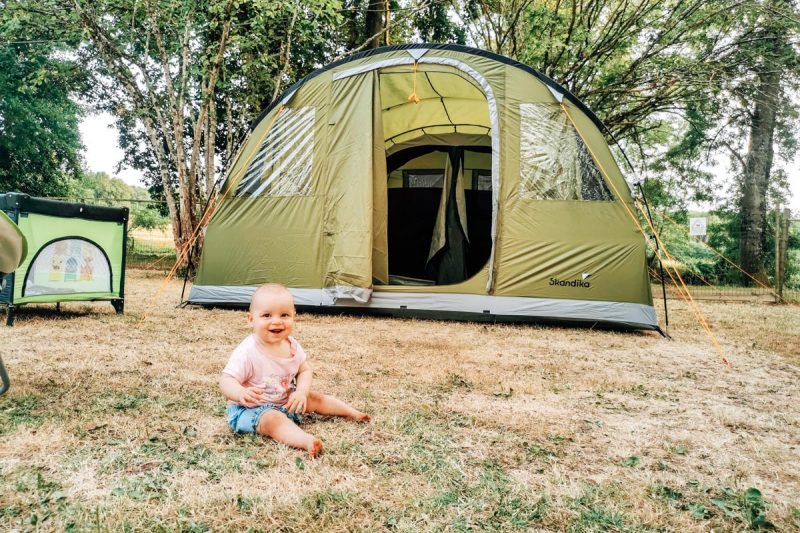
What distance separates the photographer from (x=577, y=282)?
435 cm

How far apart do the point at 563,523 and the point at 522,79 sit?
4114 millimetres

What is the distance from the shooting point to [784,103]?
9797mm

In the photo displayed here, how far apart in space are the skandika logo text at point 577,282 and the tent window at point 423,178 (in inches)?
89.3

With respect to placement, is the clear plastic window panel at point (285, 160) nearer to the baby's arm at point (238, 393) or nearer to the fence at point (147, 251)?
the baby's arm at point (238, 393)

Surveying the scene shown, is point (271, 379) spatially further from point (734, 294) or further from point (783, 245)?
point (734, 294)

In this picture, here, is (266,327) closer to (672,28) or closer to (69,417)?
(69,417)

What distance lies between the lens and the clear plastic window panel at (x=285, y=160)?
196 inches

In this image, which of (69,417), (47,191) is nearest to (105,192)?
(47,191)

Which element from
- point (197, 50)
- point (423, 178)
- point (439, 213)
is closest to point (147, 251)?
point (197, 50)

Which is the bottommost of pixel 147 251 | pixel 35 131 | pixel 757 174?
pixel 147 251

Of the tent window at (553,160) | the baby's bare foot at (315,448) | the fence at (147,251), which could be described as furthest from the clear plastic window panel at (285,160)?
the fence at (147,251)

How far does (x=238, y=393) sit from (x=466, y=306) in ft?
10.0

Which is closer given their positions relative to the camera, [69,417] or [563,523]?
[563,523]

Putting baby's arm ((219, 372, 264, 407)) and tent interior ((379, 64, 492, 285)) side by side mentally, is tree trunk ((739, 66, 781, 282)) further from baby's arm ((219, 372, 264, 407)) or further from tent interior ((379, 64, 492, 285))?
baby's arm ((219, 372, 264, 407))
